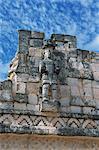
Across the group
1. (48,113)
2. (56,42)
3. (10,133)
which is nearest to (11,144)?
(10,133)

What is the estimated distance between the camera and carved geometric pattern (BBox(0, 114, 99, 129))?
8.30m

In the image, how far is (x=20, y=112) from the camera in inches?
330

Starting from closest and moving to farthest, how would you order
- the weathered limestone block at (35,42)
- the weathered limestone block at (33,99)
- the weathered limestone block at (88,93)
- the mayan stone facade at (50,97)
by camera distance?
the mayan stone facade at (50,97) → the weathered limestone block at (33,99) → the weathered limestone block at (88,93) → the weathered limestone block at (35,42)

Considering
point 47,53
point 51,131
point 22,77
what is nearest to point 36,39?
point 47,53

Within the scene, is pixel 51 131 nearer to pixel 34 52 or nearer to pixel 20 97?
pixel 20 97

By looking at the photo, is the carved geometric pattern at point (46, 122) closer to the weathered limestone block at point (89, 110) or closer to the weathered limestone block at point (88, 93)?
the weathered limestone block at point (89, 110)

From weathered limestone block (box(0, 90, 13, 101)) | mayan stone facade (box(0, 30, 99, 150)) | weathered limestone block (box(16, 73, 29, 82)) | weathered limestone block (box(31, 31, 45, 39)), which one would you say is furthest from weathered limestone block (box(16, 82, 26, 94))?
weathered limestone block (box(31, 31, 45, 39))

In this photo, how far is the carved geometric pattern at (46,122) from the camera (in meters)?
8.30

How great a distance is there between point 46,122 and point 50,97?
1.93ft

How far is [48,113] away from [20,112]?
2.08 ft

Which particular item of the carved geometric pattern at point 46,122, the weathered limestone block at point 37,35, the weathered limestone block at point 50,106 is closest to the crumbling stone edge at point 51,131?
the carved geometric pattern at point 46,122

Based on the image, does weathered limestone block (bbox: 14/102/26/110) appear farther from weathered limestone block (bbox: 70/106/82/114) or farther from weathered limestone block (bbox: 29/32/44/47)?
weathered limestone block (bbox: 29/32/44/47)

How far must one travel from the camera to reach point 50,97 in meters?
8.66

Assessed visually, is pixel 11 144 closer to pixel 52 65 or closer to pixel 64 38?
pixel 52 65
